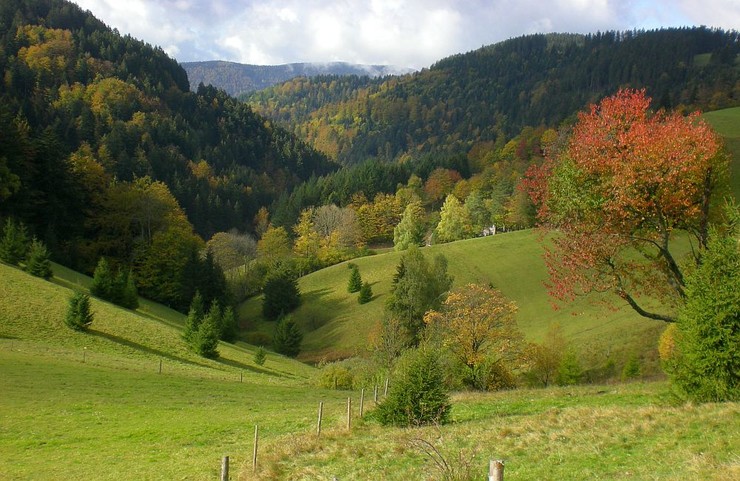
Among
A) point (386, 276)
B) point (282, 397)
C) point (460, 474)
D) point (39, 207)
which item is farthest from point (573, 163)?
point (39, 207)

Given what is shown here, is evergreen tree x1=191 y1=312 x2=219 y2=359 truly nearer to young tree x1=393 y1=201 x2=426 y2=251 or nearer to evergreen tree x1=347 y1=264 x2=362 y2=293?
evergreen tree x1=347 y1=264 x2=362 y2=293

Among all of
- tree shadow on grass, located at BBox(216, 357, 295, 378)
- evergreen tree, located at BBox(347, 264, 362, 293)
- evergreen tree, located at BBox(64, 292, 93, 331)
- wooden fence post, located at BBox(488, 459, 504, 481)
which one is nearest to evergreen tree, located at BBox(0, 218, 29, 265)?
evergreen tree, located at BBox(64, 292, 93, 331)

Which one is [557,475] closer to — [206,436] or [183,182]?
[206,436]

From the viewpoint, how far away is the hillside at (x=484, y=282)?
48.9 metres

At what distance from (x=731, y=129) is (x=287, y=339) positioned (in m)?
116

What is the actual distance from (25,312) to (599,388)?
4111cm

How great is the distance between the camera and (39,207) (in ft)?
227

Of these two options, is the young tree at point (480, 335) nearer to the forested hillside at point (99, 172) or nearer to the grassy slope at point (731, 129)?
the forested hillside at point (99, 172)

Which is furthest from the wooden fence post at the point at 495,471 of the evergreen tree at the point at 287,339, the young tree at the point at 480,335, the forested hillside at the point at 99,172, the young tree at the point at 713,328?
the forested hillside at the point at 99,172

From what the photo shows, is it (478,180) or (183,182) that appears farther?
(183,182)

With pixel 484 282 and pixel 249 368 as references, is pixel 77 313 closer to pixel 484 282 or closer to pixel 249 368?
pixel 249 368

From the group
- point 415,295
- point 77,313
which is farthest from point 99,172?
point 415,295

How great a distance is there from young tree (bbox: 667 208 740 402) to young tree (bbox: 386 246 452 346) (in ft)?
123

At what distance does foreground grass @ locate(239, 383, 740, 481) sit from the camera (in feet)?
34.3
